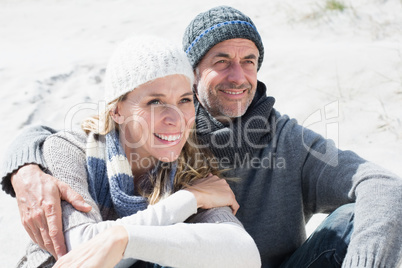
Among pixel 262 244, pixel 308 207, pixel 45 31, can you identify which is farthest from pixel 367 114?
pixel 45 31

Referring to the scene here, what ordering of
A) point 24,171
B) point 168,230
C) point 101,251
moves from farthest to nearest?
point 24,171 < point 168,230 < point 101,251

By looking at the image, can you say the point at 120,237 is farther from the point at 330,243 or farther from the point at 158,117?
the point at 330,243

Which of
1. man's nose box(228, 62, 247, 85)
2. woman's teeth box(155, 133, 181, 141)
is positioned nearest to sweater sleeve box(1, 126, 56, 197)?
woman's teeth box(155, 133, 181, 141)

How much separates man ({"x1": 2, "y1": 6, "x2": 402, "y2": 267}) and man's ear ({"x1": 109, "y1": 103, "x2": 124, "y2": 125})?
1.14 feet

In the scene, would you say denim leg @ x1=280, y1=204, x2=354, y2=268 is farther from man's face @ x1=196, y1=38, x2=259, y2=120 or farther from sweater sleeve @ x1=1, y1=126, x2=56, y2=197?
sweater sleeve @ x1=1, y1=126, x2=56, y2=197

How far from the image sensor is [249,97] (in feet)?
8.50

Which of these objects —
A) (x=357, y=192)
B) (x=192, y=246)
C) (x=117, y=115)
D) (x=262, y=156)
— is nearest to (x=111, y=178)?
(x=117, y=115)

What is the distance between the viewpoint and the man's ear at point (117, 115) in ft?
7.30

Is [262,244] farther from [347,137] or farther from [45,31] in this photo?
[45,31]

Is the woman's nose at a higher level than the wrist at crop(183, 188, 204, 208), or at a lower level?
higher

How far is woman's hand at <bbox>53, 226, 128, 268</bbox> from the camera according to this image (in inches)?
68.4

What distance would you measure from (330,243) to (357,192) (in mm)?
248

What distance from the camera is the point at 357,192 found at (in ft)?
7.18

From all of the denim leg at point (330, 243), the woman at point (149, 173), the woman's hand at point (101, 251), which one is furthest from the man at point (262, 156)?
the woman's hand at point (101, 251)
